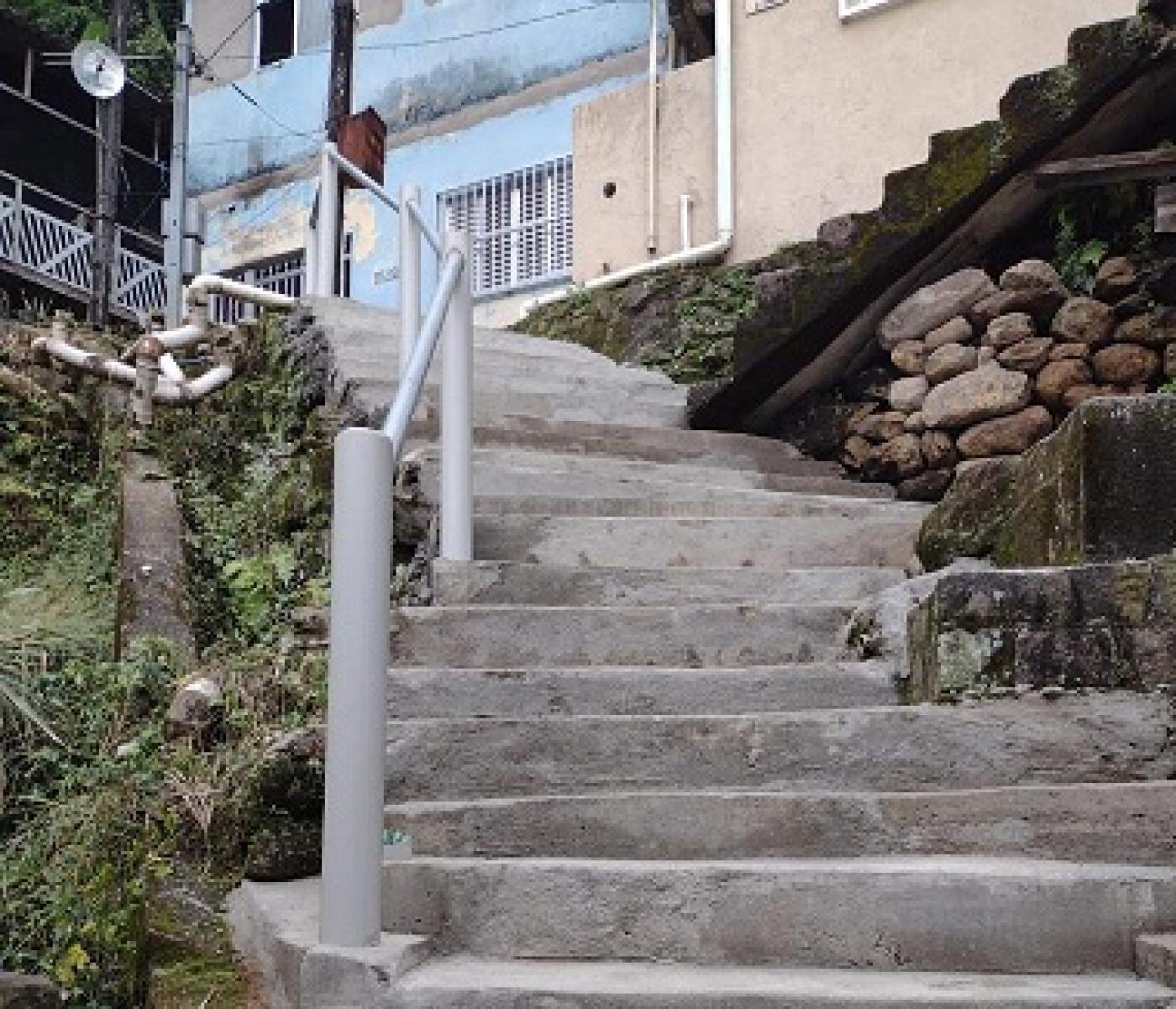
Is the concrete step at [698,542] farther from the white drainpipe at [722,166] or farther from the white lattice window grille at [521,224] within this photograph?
the white lattice window grille at [521,224]

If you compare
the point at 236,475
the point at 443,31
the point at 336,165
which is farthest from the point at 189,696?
the point at 443,31

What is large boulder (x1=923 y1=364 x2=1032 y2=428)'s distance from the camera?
17.7 feet

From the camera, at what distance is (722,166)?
816 centimetres

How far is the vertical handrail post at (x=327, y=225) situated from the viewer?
286 inches

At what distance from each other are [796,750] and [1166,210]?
324 cm

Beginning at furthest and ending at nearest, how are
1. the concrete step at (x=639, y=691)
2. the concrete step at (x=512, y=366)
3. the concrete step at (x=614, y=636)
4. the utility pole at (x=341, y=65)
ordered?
the utility pole at (x=341, y=65), the concrete step at (x=512, y=366), the concrete step at (x=614, y=636), the concrete step at (x=639, y=691)

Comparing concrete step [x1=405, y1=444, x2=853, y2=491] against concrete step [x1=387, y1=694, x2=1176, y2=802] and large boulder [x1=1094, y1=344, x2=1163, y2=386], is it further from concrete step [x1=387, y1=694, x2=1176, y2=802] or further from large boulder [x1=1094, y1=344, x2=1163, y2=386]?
concrete step [x1=387, y1=694, x2=1176, y2=802]

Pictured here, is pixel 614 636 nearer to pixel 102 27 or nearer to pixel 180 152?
pixel 180 152

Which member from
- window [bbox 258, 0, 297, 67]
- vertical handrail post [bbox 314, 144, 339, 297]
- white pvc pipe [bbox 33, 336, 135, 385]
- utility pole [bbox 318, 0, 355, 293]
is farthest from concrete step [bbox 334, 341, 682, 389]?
window [bbox 258, 0, 297, 67]

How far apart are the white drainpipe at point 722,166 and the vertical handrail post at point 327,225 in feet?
6.05

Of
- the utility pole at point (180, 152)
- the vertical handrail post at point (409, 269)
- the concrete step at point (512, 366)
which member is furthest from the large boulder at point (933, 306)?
the utility pole at point (180, 152)

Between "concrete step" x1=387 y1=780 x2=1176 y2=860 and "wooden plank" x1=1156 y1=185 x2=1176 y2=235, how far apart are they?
3180 mm

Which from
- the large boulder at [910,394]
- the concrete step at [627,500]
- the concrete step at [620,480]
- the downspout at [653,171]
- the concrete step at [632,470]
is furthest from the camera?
the downspout at [653,171]

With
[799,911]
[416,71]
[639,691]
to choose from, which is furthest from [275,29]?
[799,911]
